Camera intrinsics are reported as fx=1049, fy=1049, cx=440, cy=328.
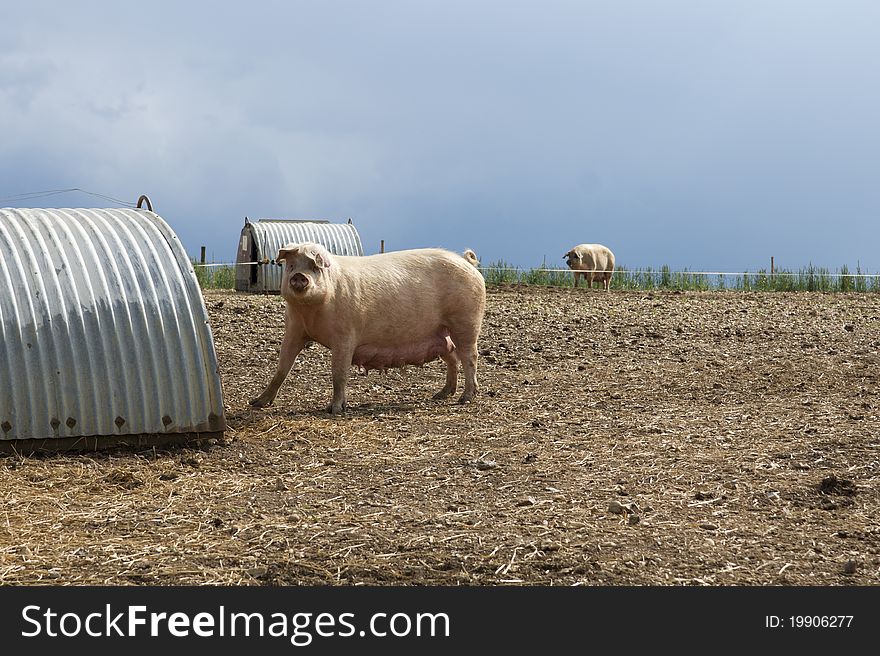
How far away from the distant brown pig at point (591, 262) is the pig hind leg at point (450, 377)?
51.8ft

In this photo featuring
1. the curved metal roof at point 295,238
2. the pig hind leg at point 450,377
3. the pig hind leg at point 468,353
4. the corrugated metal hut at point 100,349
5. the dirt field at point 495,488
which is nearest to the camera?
the dirt field at point 495,488

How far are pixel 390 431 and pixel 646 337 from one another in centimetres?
649

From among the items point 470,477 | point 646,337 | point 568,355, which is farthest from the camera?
point 646,337

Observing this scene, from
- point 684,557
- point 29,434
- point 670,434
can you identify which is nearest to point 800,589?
point 684,557

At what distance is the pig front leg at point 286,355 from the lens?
891 centimetres

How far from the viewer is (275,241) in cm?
2289

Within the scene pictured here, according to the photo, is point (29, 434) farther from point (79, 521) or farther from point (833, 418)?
point (833, 418)

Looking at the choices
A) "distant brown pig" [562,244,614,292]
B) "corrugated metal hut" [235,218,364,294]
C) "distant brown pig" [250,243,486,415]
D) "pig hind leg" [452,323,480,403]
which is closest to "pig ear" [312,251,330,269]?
"distant brown pig" [250,243,486,415]

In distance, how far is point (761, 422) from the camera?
8.41 meters

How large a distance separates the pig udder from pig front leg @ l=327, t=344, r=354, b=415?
0.97 feet

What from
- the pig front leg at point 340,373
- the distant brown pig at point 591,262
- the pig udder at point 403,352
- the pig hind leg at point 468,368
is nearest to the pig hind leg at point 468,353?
the pig hind leg at point 468,368

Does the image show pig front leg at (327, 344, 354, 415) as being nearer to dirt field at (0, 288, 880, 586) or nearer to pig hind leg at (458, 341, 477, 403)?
dirt field at (0, 288, 880, 586)

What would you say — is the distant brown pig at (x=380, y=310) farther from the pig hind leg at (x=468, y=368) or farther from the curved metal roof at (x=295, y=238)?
the curved metal roof at (x=295, y=238)

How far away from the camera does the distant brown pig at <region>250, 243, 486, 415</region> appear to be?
339 inches
